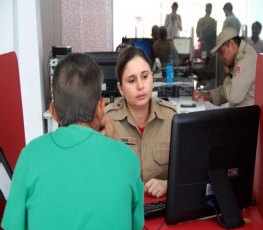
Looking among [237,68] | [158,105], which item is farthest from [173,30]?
[158,105]

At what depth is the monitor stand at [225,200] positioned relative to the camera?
49.1 inches

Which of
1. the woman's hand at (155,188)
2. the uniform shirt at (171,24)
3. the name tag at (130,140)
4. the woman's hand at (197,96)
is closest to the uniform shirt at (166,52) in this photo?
the uniform shirt at (171,24)

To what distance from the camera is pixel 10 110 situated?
122cm

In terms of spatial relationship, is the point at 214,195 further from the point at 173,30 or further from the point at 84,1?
the point at 173,30

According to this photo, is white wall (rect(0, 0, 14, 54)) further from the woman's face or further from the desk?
the desk

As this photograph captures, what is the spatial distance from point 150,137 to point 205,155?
66cm

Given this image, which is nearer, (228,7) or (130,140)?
(130,140)

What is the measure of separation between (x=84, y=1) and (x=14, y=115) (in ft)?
12.4

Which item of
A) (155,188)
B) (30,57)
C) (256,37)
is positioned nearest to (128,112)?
(155,188)

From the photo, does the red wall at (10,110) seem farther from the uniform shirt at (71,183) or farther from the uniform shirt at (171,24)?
the uniform shirt at (171,24)

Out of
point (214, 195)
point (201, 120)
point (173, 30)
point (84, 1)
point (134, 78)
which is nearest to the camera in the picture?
point (201, 120)

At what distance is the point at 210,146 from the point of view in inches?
47.6

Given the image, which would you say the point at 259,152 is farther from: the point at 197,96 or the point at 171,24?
the point at 171,24

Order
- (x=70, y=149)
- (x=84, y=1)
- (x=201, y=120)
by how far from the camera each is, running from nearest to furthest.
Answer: (x=70, y=149) → (x=201, y=120) → (x=84, y=1)
